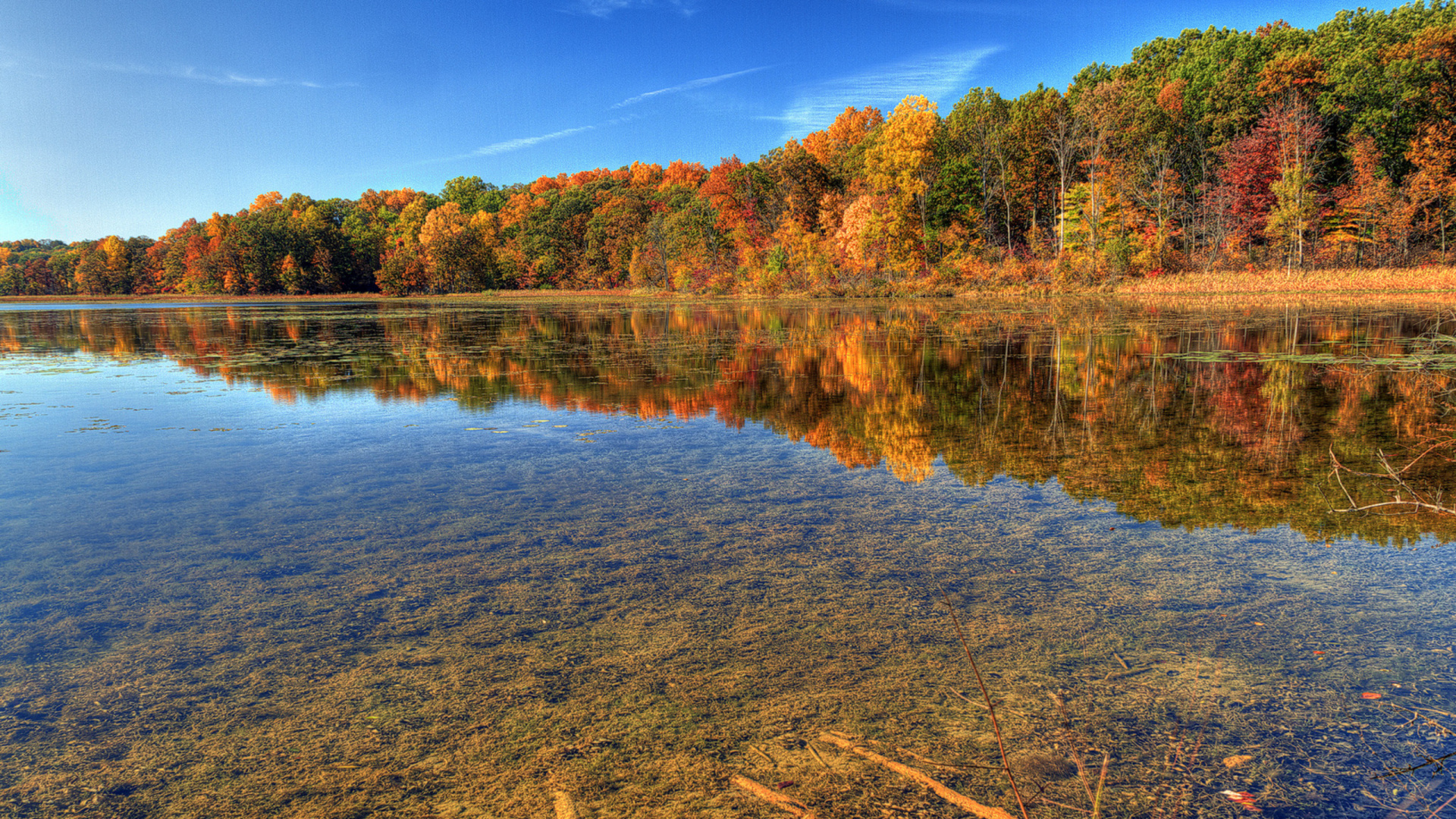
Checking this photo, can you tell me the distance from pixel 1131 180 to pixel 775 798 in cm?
5219

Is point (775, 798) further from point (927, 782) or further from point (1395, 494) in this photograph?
point (1395, 494)

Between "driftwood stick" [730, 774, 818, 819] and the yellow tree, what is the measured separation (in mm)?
48562

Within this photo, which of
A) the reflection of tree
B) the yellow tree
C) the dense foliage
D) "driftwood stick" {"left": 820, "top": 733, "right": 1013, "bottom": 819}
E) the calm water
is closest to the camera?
"driftwood stick" {"left": 820, "top": 733, "right": 1013, "bottom": 819}

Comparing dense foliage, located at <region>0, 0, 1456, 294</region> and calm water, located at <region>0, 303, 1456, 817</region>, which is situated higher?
dense foliage, located at <region>0, 0, 1456, 294</region>

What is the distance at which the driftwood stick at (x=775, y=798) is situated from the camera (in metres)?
2.10

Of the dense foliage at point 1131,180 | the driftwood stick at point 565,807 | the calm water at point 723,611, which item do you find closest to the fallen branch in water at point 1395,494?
the calm water at point 723,611

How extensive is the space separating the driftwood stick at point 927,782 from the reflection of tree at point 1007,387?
3269mm

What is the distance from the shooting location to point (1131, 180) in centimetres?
4519

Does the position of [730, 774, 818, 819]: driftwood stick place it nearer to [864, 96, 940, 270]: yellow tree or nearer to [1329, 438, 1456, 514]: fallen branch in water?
[1329, 438, 1456, 514]: fallen branch in water

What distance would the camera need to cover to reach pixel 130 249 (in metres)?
96.2

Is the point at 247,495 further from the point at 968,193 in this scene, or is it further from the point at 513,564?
the point at 968,193

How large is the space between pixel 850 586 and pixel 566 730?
1.68 meters

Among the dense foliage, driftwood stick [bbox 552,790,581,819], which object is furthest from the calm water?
the dense foliage

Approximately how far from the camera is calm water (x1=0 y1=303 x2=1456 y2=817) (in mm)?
2289
